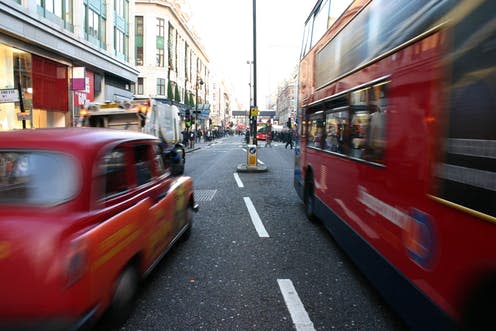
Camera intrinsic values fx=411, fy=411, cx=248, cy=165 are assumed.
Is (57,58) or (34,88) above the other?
(57,58)

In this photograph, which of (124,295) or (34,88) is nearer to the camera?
(124,295)

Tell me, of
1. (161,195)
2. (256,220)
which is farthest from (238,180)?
(161,195)

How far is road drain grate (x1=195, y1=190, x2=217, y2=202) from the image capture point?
10030 millimetres

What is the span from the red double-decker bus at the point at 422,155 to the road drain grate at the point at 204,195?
5.13m

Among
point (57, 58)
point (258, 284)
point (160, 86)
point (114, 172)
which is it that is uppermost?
point (160, 86)

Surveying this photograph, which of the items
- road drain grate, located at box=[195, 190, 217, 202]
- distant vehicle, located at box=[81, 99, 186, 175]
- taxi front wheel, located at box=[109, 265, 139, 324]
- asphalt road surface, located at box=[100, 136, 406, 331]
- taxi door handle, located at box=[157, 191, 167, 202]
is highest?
distant vehicle, located at box=[81, 99, 186, 175]

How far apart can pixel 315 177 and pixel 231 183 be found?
6083mm

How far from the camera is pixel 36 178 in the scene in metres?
3.06

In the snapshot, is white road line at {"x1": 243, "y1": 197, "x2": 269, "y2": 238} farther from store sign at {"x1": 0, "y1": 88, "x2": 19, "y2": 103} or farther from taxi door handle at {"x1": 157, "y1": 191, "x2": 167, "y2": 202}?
store sign at {"x1": 0, "y1": 88, "x2": 19, "y2": 103}

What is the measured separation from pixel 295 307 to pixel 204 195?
6889 millimetres

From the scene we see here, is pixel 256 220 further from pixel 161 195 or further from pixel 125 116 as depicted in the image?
pixel 125 116

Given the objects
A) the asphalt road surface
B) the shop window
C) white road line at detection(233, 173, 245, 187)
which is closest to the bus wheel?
the asphalt road surface

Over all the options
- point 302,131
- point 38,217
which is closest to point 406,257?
point 38,217

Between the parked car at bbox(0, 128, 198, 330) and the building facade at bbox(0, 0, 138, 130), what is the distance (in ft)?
28.5
